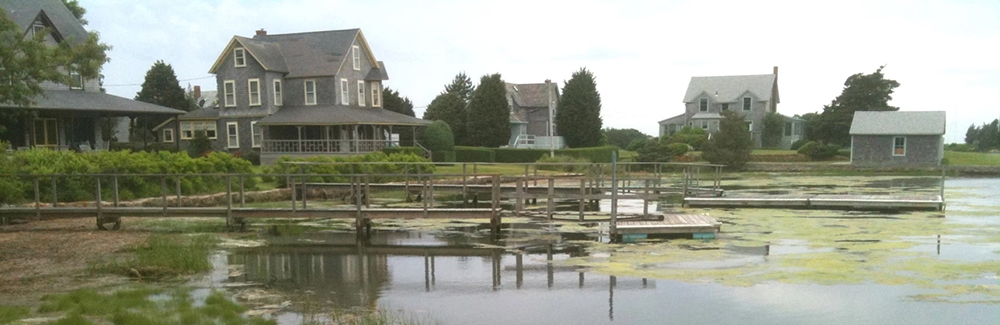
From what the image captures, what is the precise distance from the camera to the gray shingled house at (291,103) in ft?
139

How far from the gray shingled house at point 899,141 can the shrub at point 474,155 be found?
2355cm

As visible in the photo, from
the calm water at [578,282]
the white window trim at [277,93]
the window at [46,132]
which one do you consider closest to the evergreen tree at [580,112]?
the white window trim at [277,93]

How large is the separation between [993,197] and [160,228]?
27404 mm

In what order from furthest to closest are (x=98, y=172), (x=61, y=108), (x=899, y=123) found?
(x=899, y=123), (x=61, y=108), (x=98, y=172)

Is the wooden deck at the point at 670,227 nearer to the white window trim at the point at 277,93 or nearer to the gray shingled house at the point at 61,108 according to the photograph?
the gray shingled house at the point at 61,108

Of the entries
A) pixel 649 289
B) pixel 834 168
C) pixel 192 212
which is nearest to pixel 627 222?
pixel 649 289

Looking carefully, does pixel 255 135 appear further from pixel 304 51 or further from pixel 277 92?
pixel 304 51

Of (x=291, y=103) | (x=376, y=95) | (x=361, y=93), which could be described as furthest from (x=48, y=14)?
(x=376, y=95)

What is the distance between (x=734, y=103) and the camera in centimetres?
6506

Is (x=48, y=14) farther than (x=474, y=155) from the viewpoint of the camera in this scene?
No

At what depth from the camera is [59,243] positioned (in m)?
15.3

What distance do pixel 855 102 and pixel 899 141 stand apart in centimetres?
1010

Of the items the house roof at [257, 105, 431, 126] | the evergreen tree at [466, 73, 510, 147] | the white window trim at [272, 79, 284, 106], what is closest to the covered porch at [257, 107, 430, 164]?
the house roof at [257, 105, 431, 126]

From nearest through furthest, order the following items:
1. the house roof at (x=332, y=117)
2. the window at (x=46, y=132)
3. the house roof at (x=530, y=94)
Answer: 1. the window at (x=46, y=132)
2. the house roof at (x=332, y=117)
3. the house roof at (x=530, y=94)
